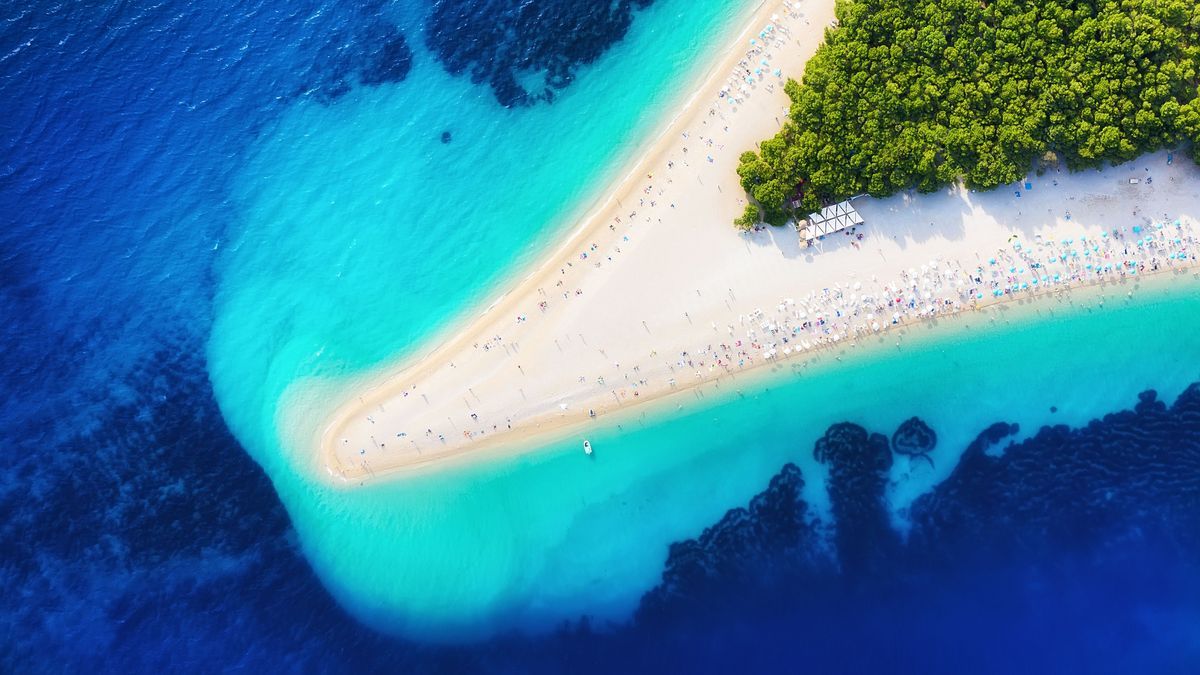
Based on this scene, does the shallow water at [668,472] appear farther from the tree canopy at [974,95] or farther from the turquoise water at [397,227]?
the tree canopy at [974,95]

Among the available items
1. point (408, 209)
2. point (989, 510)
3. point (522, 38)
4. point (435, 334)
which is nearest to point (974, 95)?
point (989, 510)

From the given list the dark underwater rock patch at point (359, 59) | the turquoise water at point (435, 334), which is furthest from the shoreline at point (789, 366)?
the dark underwater rock patch at point (359, 59)

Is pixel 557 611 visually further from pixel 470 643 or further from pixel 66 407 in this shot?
pixel 66 407

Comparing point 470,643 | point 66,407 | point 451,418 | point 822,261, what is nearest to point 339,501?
point 451,418

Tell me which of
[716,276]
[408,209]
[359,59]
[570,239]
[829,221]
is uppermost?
[829,221]

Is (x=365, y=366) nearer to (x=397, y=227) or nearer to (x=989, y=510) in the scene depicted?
(x=397, y=227)
